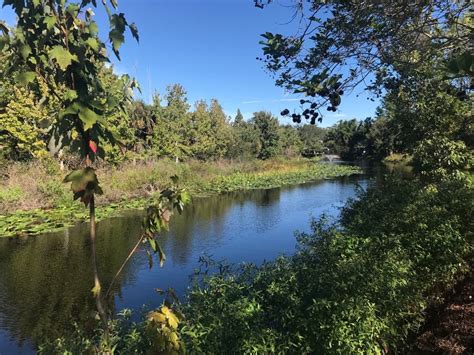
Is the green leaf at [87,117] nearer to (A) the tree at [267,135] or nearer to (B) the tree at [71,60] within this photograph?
(B) the tree at [71,60]

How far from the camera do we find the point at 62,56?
1791 mm

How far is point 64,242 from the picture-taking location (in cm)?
1224

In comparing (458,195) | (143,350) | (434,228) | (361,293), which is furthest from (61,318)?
(458,195)

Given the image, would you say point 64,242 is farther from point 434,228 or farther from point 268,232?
point 434,228

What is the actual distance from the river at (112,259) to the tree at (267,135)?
24.2 metres

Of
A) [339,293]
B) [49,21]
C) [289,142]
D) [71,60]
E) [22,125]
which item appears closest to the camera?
[49,21]

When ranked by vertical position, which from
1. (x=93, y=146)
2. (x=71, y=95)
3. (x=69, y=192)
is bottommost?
(x=69, y=192)

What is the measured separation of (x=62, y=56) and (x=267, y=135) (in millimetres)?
42156

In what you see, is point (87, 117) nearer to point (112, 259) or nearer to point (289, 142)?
point (112, 259)

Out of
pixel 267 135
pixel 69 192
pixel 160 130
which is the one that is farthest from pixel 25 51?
pixel 267 135

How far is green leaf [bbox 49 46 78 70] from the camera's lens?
5.82ft

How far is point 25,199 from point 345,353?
49.2 ft

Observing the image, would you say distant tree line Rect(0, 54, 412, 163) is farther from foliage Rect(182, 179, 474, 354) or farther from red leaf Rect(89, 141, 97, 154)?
foliage Rect(182, 179, 474, 354)

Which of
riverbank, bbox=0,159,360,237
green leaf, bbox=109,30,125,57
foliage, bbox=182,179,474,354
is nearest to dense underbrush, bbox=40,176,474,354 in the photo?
foliage, bbox=182,179,474,354
